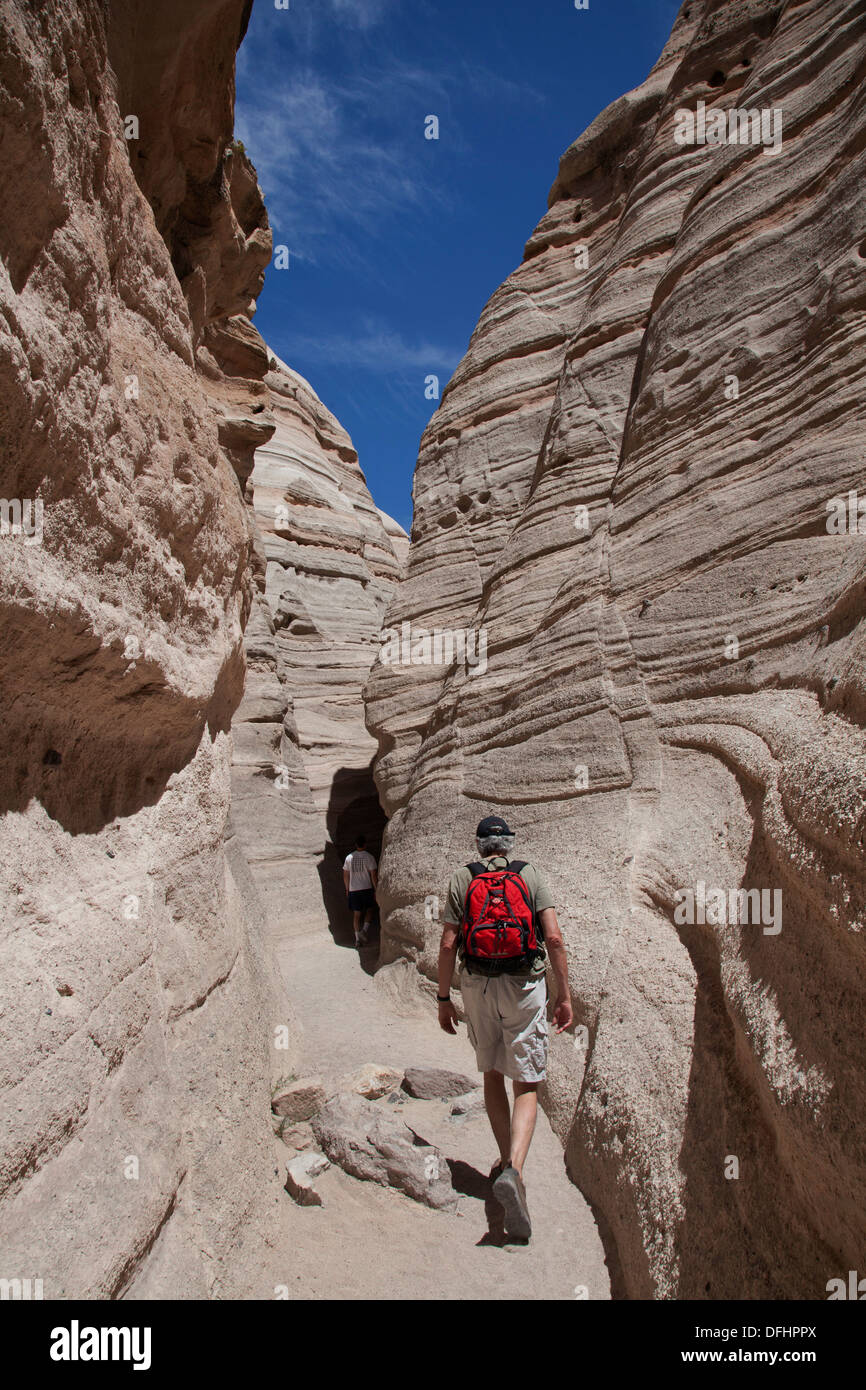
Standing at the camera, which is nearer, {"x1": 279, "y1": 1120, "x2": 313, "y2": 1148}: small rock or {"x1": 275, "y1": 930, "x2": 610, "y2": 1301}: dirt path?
{"x1": 275, "y1": 930, "x2": 610, "y2": 1301}: dirt path

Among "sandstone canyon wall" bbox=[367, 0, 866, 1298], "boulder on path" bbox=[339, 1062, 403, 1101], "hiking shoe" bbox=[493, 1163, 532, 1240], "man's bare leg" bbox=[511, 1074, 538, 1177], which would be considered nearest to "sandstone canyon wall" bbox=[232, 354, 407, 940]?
"sandstone canyon wall" bbox=[367, 0, 866, 1298]

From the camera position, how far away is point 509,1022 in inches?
142

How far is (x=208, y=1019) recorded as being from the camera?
145 inches

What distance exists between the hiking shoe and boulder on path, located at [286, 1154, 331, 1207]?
91cm

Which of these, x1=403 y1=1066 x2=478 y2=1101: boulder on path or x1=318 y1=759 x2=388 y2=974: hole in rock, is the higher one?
x1=318 y1=759 x2=388 y2=974: hole in rock

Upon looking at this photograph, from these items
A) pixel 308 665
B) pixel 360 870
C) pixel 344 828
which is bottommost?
pixel 360 870

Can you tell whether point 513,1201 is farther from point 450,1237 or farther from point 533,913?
point 533,913

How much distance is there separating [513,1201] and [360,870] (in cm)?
776

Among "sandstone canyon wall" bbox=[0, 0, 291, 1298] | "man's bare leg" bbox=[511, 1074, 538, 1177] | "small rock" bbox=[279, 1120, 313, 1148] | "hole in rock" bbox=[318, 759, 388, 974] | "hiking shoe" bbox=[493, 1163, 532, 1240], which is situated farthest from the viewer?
"hole in rock" bbox=[318, 759, 388, 974]

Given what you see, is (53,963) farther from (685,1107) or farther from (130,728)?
(685,1107)

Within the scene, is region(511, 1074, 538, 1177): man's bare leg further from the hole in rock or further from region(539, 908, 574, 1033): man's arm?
the hole in rock

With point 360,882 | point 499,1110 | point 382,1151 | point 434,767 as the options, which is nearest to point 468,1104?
point 382,1151

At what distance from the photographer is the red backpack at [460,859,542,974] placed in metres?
3.54
